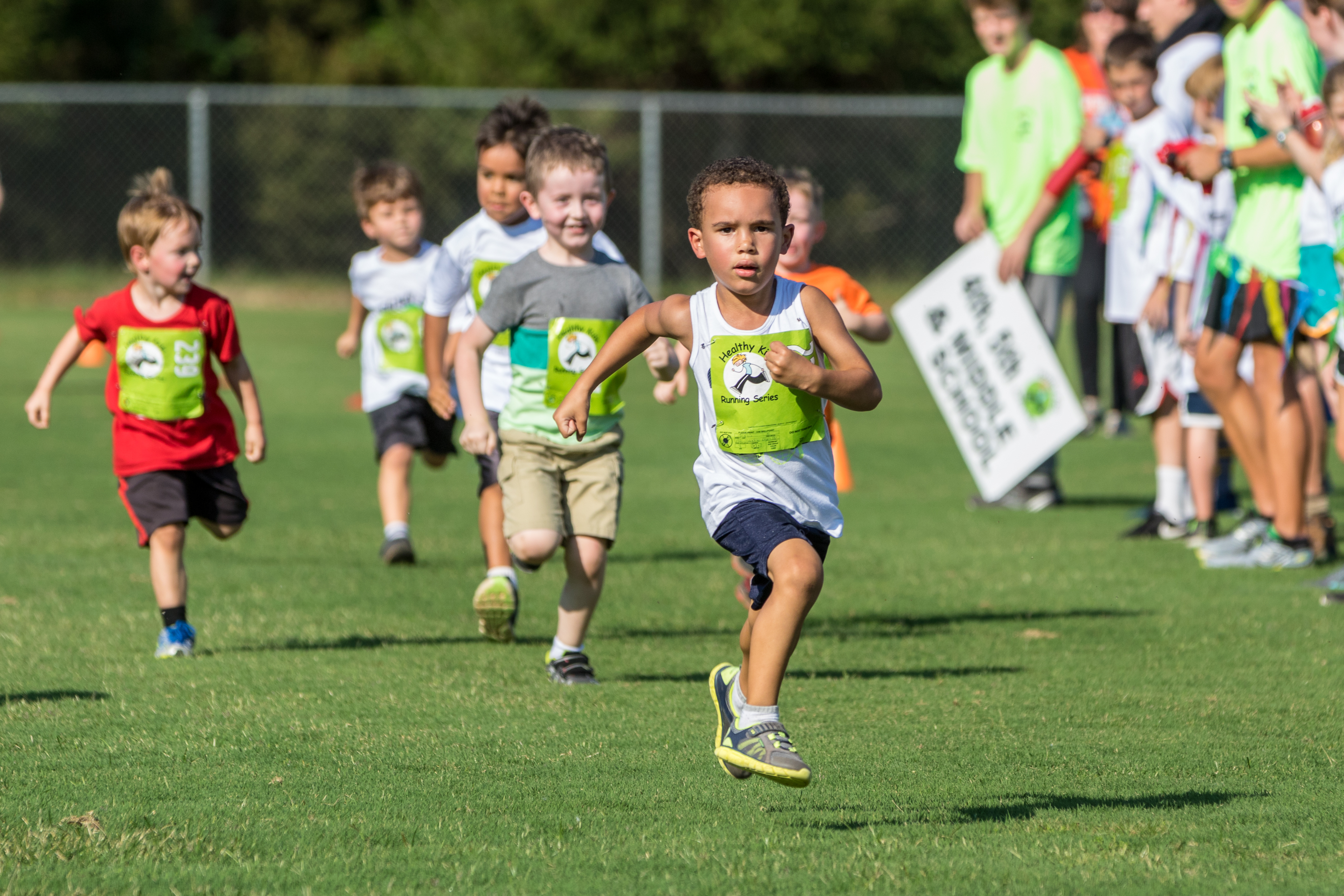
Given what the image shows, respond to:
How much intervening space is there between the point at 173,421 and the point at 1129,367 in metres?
5.23

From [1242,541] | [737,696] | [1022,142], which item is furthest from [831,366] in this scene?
[1022,142]

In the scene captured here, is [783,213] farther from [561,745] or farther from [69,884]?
[69,884]

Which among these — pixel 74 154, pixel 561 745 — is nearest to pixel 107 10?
pixel 74 154

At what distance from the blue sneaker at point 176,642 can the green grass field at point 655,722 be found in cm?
9

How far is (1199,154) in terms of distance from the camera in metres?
7.13

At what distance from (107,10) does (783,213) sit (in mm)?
26003

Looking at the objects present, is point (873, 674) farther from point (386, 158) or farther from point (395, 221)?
point (386, 158)

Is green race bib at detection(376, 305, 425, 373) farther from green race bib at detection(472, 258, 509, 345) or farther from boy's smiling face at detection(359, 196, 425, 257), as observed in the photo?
green race bib at detection(472, 258, 509, 345)

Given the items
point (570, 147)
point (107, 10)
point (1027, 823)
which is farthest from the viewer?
point (107, 10)

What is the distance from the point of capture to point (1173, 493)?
8430 millimetres

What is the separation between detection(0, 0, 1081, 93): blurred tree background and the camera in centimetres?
2488

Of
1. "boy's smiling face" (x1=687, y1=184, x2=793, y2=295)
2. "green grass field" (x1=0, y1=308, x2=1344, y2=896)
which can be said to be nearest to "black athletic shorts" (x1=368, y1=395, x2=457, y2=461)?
"green grass field" (x1=0, y1=308, x2=1344, y2=896)

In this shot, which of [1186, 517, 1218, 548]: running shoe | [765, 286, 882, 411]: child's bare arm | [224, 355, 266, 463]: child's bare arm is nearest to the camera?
[765, 286, 882, 411]: child's bare arm

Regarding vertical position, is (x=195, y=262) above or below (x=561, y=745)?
above
